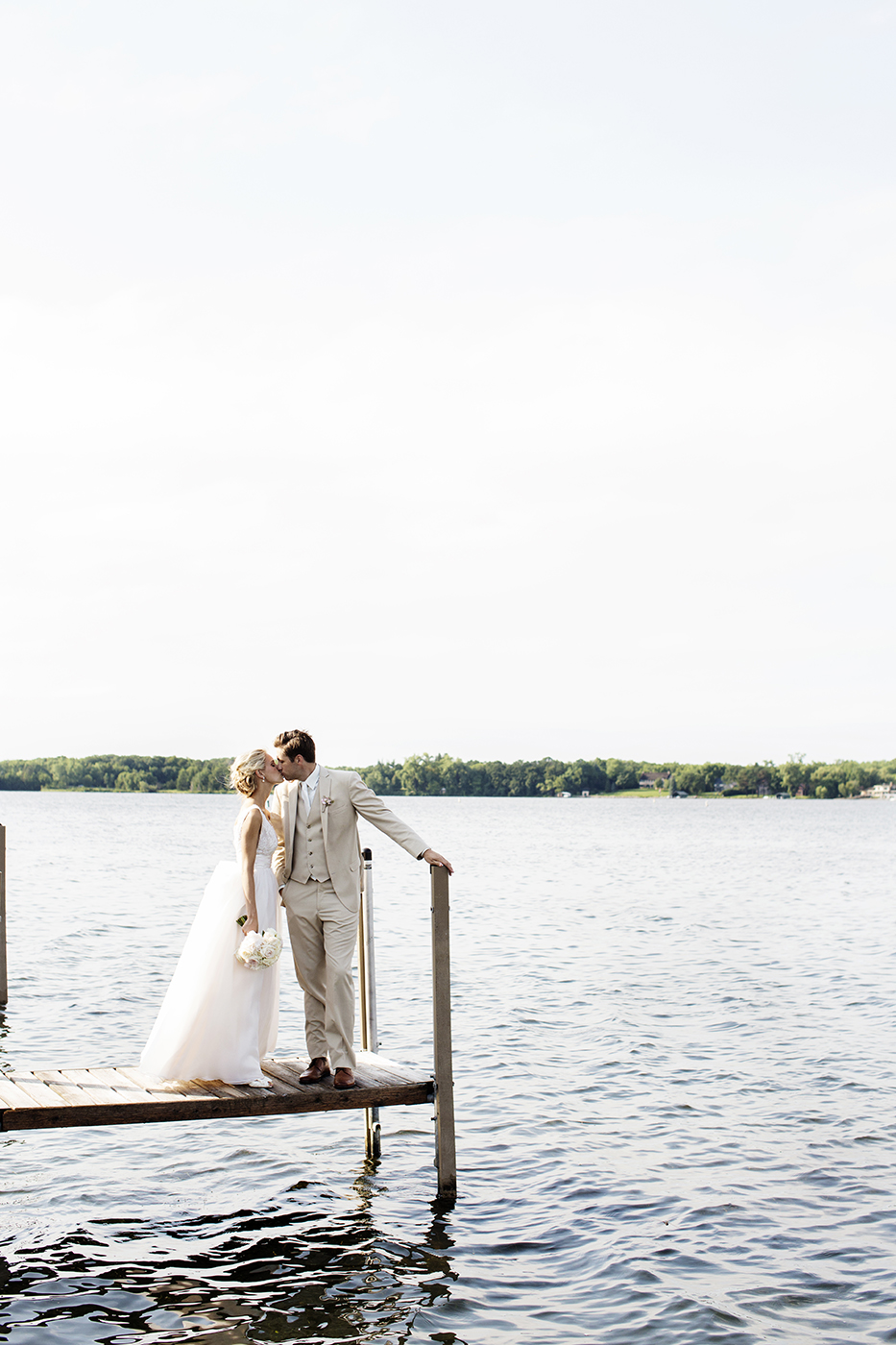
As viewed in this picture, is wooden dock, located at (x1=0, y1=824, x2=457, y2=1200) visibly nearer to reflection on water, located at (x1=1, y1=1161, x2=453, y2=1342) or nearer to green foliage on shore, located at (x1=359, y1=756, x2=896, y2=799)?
reflection on water, located at (x1=1, y1=1161, x2=453, y2=1342)

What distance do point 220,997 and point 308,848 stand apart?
1181 mm

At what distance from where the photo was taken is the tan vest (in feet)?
27.0

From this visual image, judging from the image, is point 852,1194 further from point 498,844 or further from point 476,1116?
point 498,844

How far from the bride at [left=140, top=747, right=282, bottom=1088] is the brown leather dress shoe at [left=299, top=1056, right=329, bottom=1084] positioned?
0.27 meters

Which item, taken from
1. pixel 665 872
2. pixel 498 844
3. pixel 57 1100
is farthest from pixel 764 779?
pixel 57 1100

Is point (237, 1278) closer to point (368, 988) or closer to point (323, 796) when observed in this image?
point (368, 988)

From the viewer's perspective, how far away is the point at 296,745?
8164 millimetres

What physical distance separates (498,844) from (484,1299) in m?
63.3

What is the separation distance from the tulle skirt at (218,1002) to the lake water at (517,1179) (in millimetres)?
1243

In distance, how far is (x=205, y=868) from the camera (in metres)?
48.1

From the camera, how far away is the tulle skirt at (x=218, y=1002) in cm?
827

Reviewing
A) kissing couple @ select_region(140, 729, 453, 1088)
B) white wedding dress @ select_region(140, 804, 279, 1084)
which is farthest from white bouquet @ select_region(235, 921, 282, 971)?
white wedding dress @ select_region(140, 804, 279, 1084)

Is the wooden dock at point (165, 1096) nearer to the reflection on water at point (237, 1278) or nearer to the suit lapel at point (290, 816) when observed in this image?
the reflection on water at point (237, 1278)

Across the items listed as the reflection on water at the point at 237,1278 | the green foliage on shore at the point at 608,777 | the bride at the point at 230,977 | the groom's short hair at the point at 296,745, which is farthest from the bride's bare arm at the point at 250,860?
the green foliage on shore at the point at 608,777
